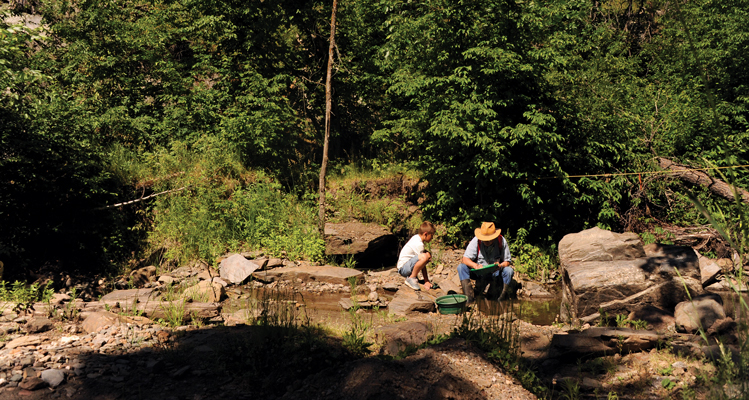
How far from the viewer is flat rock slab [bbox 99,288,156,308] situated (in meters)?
6.74

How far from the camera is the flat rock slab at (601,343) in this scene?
516 centimetres

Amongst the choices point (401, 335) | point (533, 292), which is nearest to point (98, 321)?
point (401, 335)

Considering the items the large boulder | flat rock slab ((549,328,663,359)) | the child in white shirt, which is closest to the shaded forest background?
the child in white shirt

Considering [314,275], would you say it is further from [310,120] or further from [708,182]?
[708,182]

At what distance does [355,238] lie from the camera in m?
10.7

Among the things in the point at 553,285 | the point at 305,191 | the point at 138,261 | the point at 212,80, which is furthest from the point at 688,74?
the point at 138,261

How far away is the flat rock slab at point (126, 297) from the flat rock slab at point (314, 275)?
2.39 metres

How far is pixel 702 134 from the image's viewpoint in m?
11.3

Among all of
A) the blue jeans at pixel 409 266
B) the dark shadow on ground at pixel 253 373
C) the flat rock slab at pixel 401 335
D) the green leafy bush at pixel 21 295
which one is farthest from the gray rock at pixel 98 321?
the blue jeans at pixel 409 266

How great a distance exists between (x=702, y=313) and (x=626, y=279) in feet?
4.25

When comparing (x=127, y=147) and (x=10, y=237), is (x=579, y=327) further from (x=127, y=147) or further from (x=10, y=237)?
(x=127, y=147)

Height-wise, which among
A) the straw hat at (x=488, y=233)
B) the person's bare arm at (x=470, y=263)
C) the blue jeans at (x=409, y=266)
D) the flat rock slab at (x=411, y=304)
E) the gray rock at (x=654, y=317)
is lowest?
the flat rock slab at (x=411, y=304)

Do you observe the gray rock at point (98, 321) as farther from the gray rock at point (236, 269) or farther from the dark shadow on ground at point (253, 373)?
the gray rock at point (236, 269)

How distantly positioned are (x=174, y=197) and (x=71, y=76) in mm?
4759
